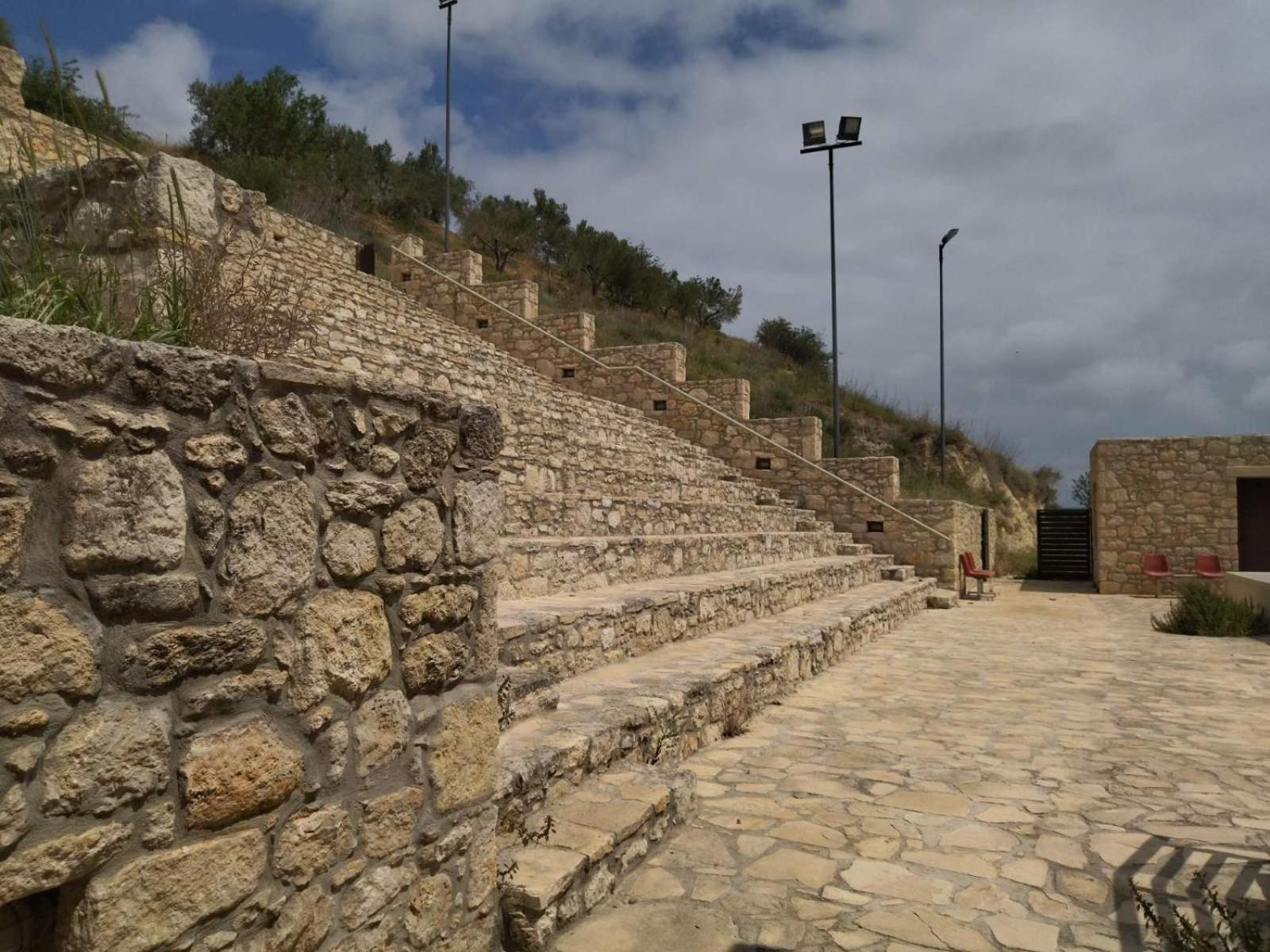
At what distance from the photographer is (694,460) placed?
12.6m

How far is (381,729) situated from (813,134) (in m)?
16.0

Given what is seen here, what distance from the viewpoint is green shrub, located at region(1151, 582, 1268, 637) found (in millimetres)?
9438

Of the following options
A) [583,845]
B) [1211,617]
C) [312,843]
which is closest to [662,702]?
[583,845]

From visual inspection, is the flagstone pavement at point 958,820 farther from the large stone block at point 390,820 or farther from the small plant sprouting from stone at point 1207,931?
the large stone block at point 390,820

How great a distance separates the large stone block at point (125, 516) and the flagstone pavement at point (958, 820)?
167cm

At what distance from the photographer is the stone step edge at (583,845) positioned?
2395 millimetres

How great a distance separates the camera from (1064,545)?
18.0 meters

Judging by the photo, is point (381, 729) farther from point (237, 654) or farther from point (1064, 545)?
point (1064, 545)

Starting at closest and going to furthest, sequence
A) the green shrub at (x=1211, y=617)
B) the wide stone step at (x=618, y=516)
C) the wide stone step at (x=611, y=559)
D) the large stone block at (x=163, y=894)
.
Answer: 1. the large stone block at (x=163, y=894)
2. the wide stone step at (x=611, y=559)
3. the wide stone step at (x=618, y=516)
4. the green shrub at (x=1211, y=617)

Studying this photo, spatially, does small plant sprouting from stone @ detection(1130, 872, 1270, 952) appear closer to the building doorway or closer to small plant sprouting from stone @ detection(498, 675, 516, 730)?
small plant sprouting from stone @ detection(498, 675, 516, 730)

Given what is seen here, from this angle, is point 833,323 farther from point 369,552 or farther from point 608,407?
point 369,552

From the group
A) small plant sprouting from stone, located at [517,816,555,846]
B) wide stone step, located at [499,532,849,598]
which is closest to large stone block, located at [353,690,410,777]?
small plant sprouting from stone, located at [517,816,555,846]

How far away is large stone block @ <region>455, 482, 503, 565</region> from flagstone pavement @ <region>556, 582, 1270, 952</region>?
3.92ft

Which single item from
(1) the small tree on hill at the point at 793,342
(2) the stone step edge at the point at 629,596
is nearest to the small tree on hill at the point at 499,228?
(1) the small tree on hill at the point at 793,342
